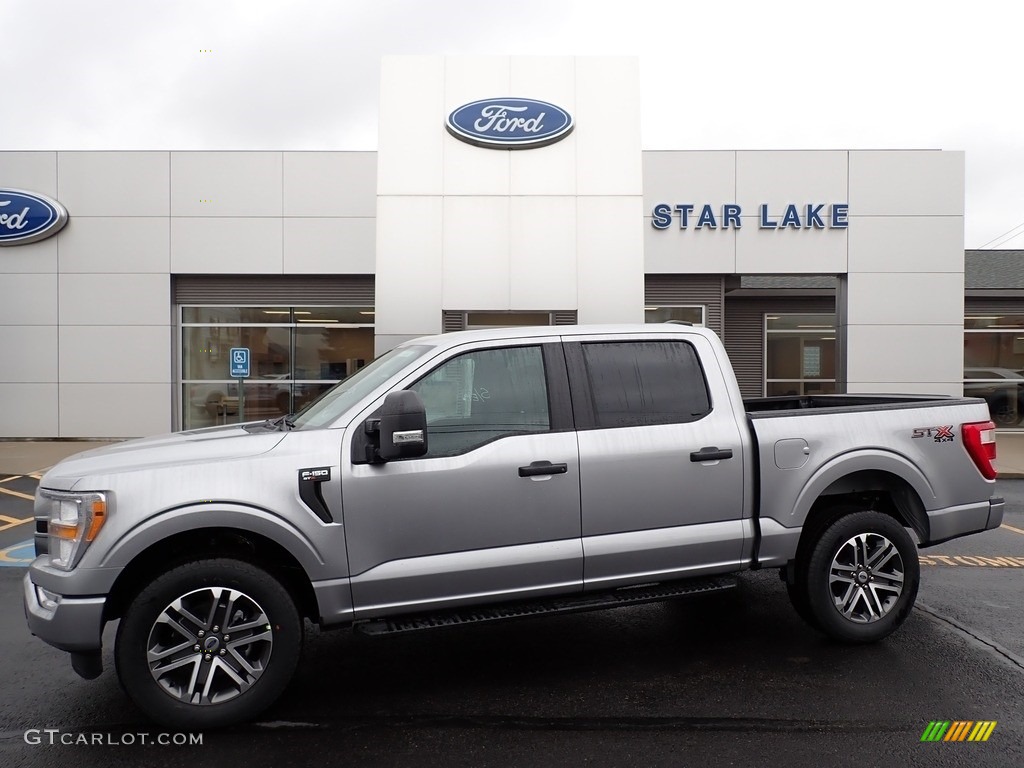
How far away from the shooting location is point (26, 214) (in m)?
16.4

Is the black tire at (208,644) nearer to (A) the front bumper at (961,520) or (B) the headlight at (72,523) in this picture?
(B) the headlight at (72,523)

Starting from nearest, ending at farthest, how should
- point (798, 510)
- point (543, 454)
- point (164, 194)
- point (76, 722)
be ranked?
point (76, 722) → point (543, 454) → point (798, 510) → point (164, 194)

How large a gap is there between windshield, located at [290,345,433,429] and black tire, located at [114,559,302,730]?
91cm

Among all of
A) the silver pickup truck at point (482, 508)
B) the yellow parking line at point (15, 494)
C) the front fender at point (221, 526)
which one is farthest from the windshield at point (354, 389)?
the yellow parking line at point (15, 494)

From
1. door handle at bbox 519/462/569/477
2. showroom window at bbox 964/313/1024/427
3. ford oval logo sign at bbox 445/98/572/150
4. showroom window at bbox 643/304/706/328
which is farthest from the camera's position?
showroom window at bbox 964/313/1024/427

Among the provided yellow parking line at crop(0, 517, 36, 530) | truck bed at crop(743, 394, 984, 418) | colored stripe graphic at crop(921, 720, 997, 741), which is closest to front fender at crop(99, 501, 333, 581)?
truck bed at crop(743, 394, 984, 418)

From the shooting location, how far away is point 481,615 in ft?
12.8

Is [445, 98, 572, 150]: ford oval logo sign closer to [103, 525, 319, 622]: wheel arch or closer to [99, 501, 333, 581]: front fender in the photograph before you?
[103, 525, 319, 622]: wheel arch

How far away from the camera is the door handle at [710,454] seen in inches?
167

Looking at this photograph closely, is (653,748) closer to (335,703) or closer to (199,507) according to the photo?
(335,703)

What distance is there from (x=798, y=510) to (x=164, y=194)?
1608 cm

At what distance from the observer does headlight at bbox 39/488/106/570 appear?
3443 mm

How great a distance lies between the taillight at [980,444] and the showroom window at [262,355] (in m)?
14.2

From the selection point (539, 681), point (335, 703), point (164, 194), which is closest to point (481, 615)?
point (539, 681)
